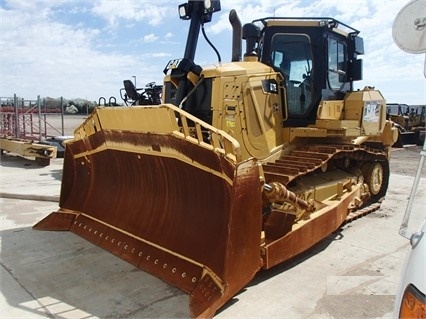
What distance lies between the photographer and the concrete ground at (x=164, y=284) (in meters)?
3.24

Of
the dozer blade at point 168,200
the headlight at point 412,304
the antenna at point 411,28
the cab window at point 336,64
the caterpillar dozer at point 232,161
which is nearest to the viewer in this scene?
the headlight at point 412,304

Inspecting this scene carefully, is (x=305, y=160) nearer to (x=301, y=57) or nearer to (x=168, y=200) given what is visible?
(x=301, y=57)

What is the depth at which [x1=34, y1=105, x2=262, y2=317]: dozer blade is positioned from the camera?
3.23 m

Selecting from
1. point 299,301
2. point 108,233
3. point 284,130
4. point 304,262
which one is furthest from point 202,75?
point 299,301

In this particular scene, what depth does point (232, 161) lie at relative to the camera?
3.21 m

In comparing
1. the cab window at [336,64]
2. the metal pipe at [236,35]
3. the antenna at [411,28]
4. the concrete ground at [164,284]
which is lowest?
the concrete ground at [164,284]

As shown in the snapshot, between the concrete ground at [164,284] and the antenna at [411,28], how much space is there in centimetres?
216

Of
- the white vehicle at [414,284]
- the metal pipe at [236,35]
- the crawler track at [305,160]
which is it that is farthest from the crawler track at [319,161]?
the white vehicle at [414,284]

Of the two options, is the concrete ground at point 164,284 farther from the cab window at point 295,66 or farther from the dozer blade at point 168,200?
Result: the cab window at point 295,66

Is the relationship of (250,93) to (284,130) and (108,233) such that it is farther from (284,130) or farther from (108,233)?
(108,233)

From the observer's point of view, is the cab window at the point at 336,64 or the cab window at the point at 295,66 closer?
the cab window at the point at 295,66

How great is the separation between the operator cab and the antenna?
3522mm

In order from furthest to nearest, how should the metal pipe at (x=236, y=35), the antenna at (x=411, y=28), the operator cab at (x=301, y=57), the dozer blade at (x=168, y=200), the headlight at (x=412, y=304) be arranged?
1. the metal pipe at (x=236, y=35)
2. the operator cab at (x=301, y=57)
3. the dozer blade at (x=168, y=200)
4. the antenna at (x=411, y=28)
5. the headlight at (x=412, y=304)

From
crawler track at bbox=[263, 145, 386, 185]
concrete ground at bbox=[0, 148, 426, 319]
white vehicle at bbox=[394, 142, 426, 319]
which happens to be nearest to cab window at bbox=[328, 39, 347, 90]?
crawler track at bbox=[263, 145, 386, 185]
